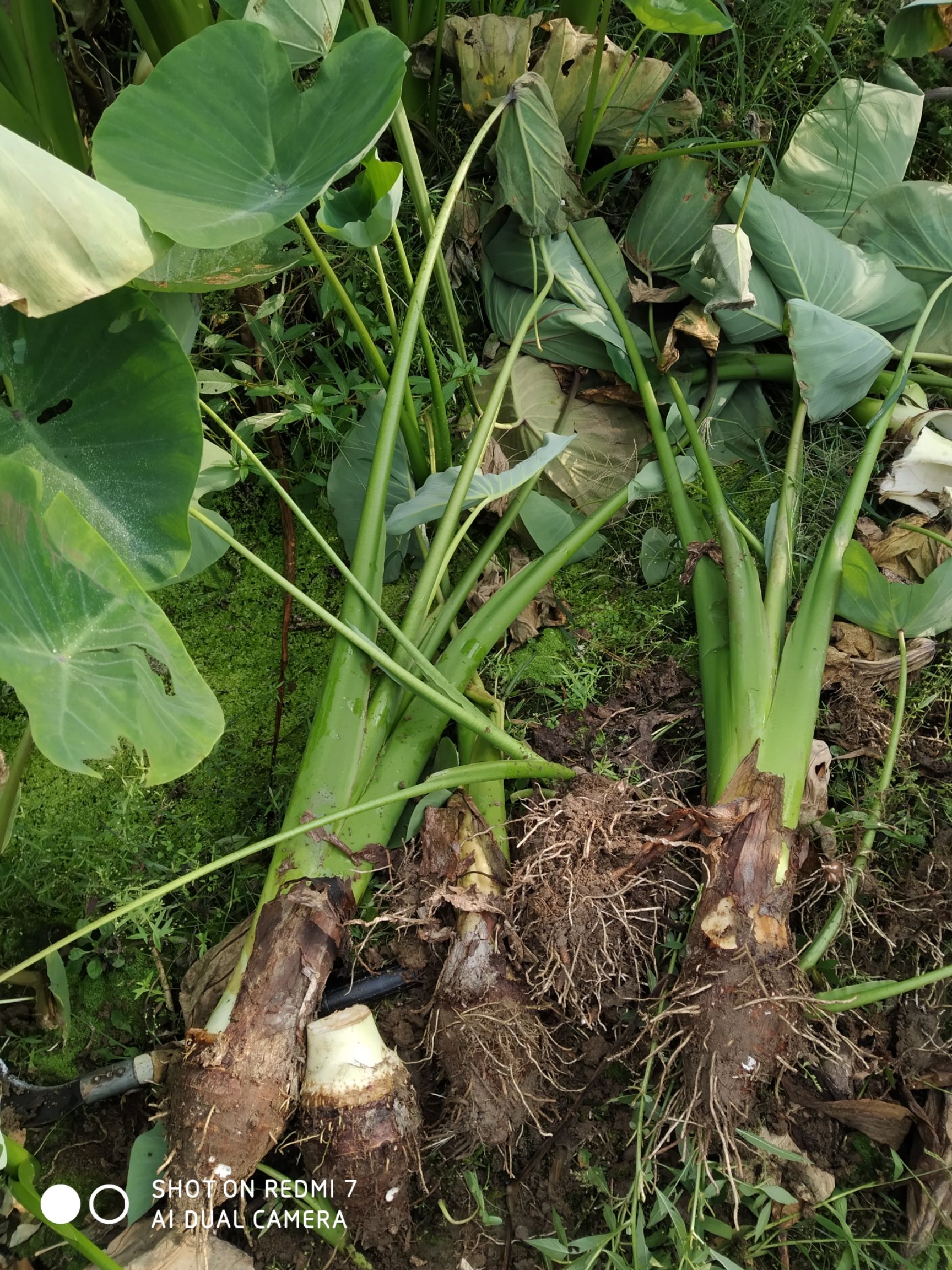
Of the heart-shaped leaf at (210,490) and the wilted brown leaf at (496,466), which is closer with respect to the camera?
the heart-shaped leaf at (210,490)

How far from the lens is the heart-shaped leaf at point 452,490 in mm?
1288

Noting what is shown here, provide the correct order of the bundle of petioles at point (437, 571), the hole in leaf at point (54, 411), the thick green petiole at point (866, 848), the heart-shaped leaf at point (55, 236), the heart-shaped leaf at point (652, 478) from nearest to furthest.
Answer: the heart-shaped leaf at point (55, 236) → the bundle of petioles at point (437, 571) → the hole in leaf at point (54, 411) → the thick green petiole at point (866, 848) → the heart-shaped leaf at point (652, 478)

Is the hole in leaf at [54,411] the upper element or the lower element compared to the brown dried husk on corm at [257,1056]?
upper

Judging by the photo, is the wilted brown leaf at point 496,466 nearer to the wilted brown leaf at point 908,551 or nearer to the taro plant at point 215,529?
the taro plant at point 215,529

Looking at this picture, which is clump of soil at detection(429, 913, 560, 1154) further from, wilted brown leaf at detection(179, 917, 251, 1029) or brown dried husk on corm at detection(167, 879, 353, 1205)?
wilted brown leaf at detection(179, 917, 251, 1029)

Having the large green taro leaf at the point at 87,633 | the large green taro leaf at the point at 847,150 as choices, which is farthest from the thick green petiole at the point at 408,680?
the large green taro leaf at the point at 847,150

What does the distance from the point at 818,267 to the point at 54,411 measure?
1240 mm

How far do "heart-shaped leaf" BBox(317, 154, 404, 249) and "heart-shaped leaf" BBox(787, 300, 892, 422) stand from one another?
66 cm

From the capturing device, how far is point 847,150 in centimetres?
163

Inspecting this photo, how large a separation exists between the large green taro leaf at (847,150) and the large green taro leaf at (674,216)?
0.65 feet

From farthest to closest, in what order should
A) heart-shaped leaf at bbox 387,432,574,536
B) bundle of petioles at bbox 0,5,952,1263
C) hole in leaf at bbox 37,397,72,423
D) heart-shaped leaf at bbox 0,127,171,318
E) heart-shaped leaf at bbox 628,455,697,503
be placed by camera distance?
heart-shaped leaf at bbox 628,455,697,503, heart-shaped leaf at bbox 387,432,574,536, hole in leaf at bbox 37,397,72,423, bundle of petioles at bbox 0,5,952,1263, heart-shaped leaf at bbox 0,127,171,318

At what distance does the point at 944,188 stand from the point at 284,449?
4.24 feet

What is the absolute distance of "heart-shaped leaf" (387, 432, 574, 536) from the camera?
1288 millimetres

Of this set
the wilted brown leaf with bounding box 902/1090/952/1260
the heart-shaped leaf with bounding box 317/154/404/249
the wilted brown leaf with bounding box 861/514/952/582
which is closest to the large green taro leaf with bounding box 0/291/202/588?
the heart-shaped leaf with bounding box 317/154/404/249
